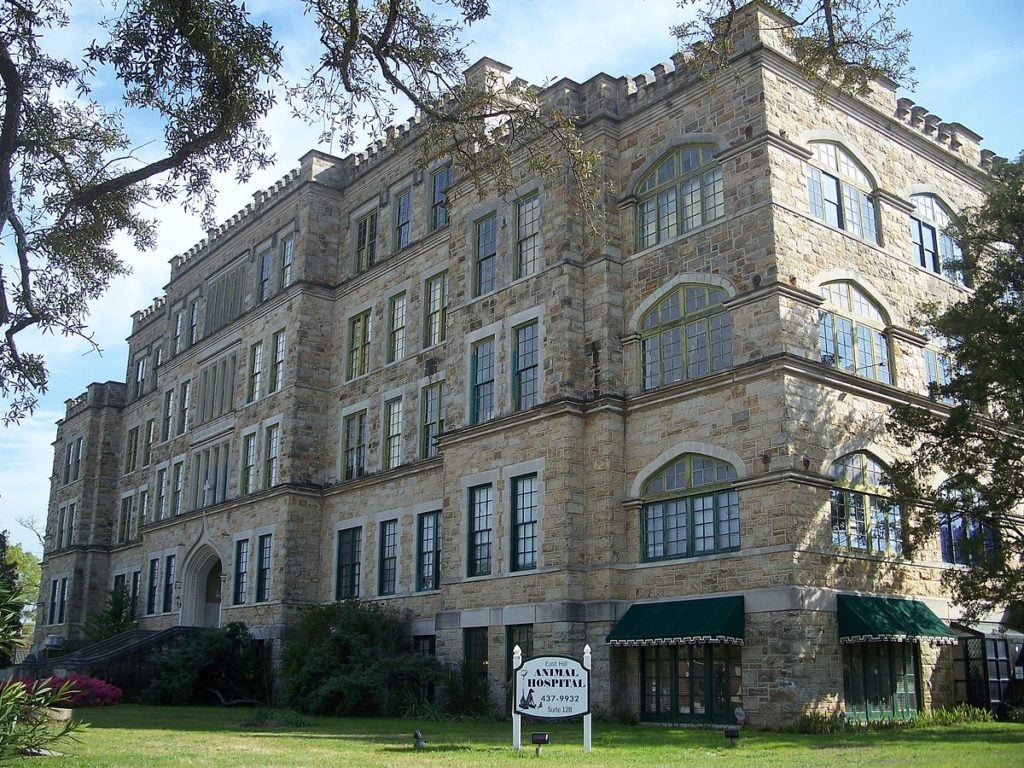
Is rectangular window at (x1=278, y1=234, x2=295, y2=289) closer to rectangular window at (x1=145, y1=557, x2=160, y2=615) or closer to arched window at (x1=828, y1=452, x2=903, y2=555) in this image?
rectangular window at (x1=145, y1=557, x2=160, y2=615)

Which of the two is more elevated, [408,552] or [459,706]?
[408,552]

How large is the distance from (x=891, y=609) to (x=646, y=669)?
5150 mm

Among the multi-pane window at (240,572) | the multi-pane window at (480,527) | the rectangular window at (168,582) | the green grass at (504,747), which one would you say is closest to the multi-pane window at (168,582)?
the rectangular window at (168,582)

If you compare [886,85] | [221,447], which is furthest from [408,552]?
[886,85]

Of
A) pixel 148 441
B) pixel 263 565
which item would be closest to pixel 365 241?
pixel 263 565

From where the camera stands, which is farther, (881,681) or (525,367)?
(525,367)

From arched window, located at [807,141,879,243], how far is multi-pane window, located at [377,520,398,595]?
15181 mm

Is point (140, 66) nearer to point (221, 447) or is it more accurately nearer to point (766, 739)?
point (766, 739)

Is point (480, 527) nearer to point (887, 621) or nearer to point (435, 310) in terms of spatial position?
point (435, 310)

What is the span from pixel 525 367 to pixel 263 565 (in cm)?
1391

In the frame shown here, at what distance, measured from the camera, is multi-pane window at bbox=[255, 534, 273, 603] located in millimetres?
35434

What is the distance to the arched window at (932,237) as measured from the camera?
27000 millimetres

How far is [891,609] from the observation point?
22000mm

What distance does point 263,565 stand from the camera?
35781 millimetres
